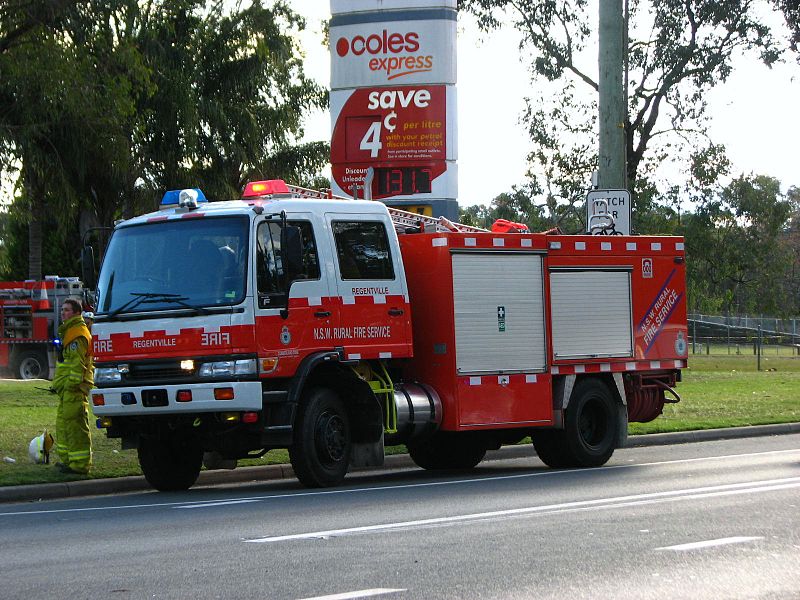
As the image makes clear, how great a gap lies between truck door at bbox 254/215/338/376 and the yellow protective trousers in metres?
2.65

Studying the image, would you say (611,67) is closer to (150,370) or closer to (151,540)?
(150,370)

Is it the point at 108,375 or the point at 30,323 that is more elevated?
the point at 30,323

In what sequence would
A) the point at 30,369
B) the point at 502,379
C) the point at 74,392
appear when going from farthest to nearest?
the point at 30,369
the point at 502,379
the point at 74,392

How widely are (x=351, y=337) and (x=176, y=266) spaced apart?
1842mm

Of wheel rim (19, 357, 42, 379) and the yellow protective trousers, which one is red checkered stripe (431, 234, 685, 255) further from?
wheel rim (19, 357, 42, 379)

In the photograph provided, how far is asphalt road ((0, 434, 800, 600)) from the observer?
783cm

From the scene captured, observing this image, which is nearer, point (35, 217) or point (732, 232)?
point (35, 217)

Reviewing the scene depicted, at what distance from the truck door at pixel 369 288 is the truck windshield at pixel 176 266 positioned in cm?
116

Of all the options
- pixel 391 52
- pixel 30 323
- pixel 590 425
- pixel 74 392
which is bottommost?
pixel 590 425

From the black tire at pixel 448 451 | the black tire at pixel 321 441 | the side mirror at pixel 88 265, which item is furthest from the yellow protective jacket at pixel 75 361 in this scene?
the black tire at pixel 448 451

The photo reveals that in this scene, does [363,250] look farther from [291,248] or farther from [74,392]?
[74,392]

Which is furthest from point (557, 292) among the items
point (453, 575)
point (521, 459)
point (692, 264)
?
point (692, 264)

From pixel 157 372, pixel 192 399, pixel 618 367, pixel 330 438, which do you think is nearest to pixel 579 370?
pixel 618 367

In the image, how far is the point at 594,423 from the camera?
54.6ft
